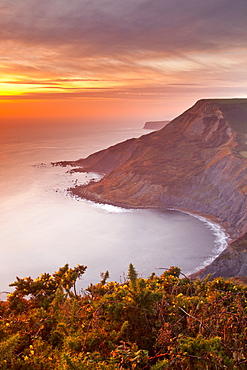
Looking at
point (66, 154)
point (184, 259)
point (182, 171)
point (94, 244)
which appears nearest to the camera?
point (184, 259)

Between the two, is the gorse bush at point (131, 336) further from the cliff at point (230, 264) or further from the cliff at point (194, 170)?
the cliff at point (194, 170)

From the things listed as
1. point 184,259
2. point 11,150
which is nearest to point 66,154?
point 11,150

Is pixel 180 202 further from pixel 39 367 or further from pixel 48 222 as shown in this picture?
pixel 39 367

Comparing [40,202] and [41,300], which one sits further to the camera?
[40,202]

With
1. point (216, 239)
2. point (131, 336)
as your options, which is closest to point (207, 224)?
point (216, 239)

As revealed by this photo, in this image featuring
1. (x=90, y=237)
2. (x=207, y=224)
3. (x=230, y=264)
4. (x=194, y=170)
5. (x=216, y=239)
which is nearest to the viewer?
(x=230, y=264)

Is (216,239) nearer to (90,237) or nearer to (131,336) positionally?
(90,237)
